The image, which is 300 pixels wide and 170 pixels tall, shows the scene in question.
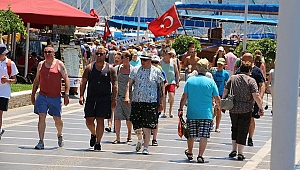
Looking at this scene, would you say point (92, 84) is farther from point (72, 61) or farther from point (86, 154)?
point (72, 61)

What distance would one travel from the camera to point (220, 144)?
52.3 ft

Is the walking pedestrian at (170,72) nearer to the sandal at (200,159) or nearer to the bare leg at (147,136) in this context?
the bare leg at (147,136)

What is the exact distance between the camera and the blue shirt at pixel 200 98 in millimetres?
13000

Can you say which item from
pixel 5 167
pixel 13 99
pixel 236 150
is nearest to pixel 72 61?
pixel 13 99

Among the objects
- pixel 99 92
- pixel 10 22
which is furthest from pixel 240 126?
pixel 10 22

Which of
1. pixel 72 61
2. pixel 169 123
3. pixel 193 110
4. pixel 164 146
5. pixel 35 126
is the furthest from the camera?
pixel 72 61

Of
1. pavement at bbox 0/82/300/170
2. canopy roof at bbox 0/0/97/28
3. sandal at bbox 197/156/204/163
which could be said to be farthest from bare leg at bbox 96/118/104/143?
canopy roof at bbox 0/0/97/28

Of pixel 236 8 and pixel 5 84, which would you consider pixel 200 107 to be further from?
pixel 236 8

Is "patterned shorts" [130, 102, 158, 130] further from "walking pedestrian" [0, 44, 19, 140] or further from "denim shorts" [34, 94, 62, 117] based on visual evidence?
"walking pedestrian" [0, 44, 19, 140]

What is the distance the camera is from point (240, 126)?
44.9ft

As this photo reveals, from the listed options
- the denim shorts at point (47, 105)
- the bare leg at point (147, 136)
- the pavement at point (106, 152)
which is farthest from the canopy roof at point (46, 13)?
the bare leg at point (147, 136)

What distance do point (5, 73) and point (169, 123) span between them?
6158mm

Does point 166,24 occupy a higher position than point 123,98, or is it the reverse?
point 166,24

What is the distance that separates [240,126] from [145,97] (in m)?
1.67
